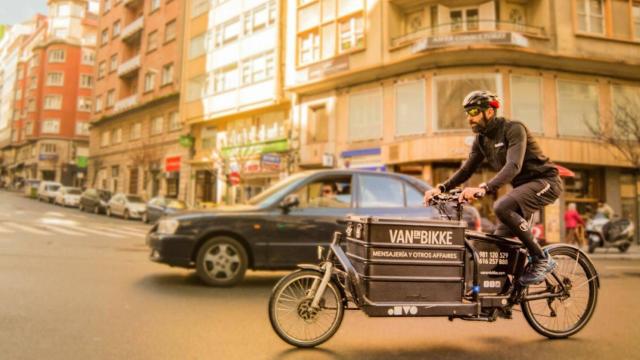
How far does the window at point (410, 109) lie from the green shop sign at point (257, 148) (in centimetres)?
726

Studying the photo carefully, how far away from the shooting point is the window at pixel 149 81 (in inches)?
1511

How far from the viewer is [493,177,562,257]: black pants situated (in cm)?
419

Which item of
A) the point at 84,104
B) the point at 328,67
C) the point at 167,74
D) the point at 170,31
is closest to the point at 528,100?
the point at 328,67

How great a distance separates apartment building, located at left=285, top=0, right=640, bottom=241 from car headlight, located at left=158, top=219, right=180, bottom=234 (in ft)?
46.8

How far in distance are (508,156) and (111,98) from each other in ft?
156

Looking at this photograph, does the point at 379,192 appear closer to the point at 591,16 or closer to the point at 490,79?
the point at 490,79

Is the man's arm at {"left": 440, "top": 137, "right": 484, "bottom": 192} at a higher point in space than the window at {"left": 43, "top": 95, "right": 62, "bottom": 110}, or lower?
Result: lower

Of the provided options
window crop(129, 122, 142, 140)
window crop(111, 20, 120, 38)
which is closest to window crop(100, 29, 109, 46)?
window crop(111, 20, 120, 38)

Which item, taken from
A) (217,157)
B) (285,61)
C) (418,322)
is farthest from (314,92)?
(418,322)

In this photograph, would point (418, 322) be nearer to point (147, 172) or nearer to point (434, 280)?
point (434, 280)

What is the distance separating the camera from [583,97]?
2091 cm

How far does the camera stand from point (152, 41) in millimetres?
39312

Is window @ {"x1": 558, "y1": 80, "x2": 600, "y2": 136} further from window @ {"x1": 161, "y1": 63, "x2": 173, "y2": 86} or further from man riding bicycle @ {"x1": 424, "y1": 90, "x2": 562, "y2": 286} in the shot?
window @ {"x1": 161, "y1": 63, "x2": 173, "y2": 86}

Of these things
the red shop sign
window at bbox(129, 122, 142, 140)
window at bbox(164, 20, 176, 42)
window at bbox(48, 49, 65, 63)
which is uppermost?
window at bbox(48, 49, 65, 63)
